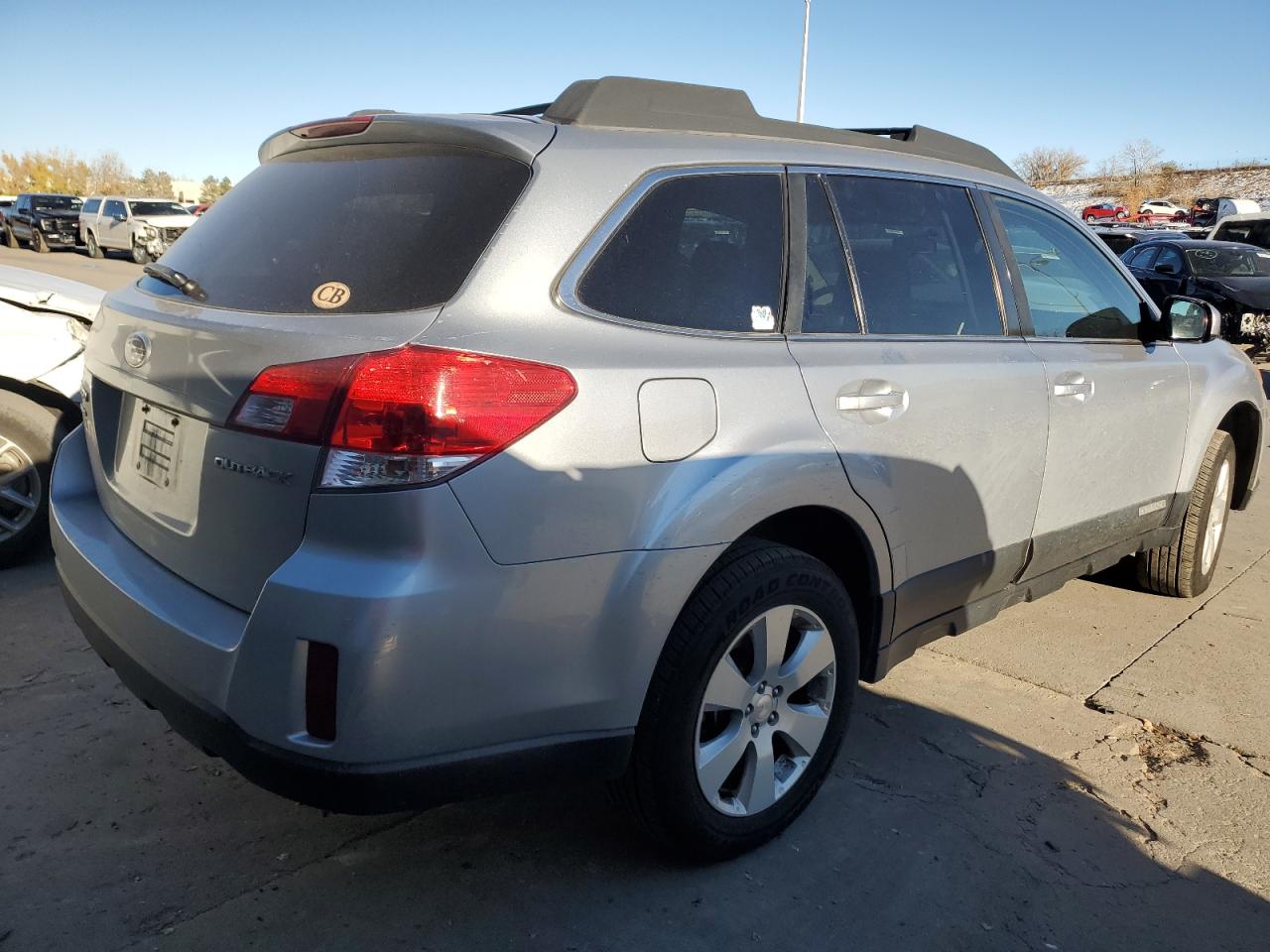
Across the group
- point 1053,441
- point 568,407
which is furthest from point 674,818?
point 1053,441

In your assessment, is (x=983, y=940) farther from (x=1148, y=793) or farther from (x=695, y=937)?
(x=1148, y=793)

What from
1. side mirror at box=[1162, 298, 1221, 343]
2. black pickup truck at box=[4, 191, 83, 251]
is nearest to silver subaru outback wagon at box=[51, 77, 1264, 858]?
side mirror at box=[1162, 298, 1221, 343]

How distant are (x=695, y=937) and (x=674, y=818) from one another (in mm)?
271

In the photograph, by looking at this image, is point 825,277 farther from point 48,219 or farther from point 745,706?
point 48,219

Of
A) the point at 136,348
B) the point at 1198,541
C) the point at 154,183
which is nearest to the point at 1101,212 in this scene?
the point at 1198,541

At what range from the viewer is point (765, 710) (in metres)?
2.68

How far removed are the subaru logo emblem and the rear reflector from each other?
96cm

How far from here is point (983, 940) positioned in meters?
2.48

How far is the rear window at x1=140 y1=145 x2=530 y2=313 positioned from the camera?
220 centimetres

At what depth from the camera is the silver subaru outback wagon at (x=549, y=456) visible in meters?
2.03

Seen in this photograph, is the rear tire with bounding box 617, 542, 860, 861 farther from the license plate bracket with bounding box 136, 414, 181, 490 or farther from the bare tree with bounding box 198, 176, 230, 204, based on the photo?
the bare tree with bounding box 198, 176, 230, 204

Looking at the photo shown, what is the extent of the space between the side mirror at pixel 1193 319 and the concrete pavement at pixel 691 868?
1551mm

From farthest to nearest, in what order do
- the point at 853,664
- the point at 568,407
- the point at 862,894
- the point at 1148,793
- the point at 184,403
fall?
the point at 1148,793 → the point at 853,664 → the point at 862,894 → the point at 184,403 → the point at 568,407

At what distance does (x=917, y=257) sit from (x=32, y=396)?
3886 millimetres
